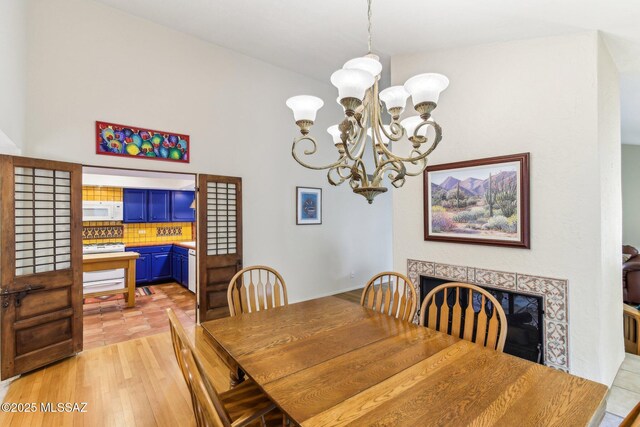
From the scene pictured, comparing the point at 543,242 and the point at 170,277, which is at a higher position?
the point at 543,242

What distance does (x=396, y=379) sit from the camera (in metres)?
1.20

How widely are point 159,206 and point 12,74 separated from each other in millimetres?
4181

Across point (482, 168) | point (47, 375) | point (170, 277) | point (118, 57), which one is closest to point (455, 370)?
point (482, 168)

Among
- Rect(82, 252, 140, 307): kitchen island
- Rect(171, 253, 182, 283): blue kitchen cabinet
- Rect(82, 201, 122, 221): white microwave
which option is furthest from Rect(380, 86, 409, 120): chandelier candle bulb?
Rect(82, 201, 122, 221): white microwave

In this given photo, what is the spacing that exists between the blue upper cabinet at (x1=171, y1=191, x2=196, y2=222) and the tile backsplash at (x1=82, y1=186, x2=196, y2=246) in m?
0.37

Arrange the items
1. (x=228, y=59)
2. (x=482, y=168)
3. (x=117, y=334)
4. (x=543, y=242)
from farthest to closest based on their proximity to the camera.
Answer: (x=228, y=59)
(x=117, y=334)
(x=482, y=168)
(x=543, y=242)

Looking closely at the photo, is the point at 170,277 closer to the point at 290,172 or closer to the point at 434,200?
the point at 290,172

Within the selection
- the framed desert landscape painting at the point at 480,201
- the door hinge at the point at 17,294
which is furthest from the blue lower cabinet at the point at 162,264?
the framed desert landscape painting at the point at 480,201

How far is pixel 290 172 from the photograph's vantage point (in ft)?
14.6

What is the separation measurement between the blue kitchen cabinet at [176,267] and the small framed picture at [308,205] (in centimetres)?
277

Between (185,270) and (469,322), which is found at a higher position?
(469,322)

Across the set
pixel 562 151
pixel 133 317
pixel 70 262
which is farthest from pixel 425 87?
pixel 133 317

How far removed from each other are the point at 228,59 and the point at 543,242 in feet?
13.3

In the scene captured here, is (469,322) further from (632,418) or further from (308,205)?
(308,205)
